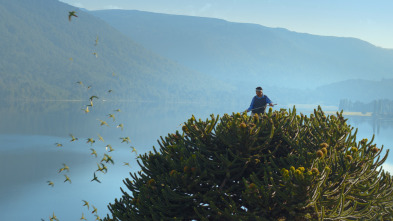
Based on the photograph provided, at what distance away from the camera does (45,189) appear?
9900cm

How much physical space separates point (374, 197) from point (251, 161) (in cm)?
275

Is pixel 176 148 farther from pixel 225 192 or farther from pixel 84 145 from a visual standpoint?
pixel 84 145

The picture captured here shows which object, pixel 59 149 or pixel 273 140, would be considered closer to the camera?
pixel 273 140

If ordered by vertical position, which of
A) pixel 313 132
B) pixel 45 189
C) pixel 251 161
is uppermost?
pixel 313 132

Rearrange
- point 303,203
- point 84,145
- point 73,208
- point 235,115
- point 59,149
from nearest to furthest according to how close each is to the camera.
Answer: point 303,203 → point 235,115 → point 73,208 → point 59,149 → point 84,145

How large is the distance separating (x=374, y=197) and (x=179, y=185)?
13.8 ft

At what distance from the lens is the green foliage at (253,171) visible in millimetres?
8016

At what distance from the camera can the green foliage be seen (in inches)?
316

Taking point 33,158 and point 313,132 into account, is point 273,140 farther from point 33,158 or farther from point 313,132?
point 33,158

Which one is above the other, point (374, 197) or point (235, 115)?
point (235, 115)

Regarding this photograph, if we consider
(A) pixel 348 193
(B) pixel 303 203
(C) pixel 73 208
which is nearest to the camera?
(B) pixel 303 203

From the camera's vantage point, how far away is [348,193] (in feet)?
27.6

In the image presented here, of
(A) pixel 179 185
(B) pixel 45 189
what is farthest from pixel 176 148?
(B) pixel 45 189

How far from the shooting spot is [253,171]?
8.96m
